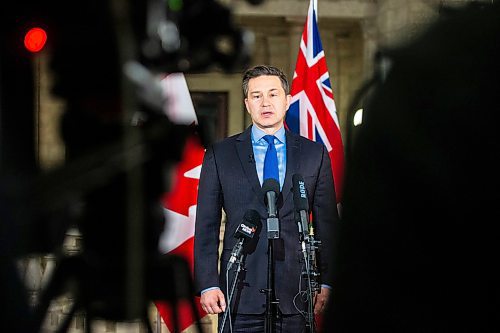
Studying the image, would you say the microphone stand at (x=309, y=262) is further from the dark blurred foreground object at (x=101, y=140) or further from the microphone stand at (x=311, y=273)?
the dark blurred foreground object at (x=101, y=140)

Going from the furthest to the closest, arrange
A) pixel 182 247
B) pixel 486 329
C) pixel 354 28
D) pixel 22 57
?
pixel 354 28 → pixel 182 247 → pixel 22 57 → pixel 486 329

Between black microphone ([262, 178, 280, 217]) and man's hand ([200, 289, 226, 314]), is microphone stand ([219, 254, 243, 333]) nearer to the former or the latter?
man's hand ([200, 289, 226, 314])

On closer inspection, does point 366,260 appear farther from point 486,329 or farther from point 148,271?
point 148,271

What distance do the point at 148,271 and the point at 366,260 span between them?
0.61 meters

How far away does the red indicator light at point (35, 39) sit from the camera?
46.7 inches

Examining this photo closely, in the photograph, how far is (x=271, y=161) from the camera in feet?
13.1

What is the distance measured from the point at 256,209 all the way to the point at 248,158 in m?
0.28

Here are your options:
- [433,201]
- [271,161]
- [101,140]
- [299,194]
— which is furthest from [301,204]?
[433,201]

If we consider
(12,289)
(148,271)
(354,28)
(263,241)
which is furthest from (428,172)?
(354,28)

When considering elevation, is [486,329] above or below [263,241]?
below

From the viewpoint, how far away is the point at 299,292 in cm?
387

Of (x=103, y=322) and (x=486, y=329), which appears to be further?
(x=103, y=322)

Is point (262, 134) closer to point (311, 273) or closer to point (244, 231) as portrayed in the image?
point (244, 231)

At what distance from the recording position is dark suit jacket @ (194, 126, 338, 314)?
152 inches
